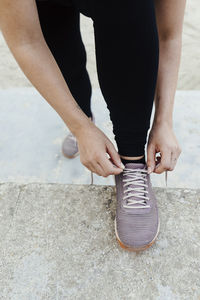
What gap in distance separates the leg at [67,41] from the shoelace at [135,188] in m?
0.34

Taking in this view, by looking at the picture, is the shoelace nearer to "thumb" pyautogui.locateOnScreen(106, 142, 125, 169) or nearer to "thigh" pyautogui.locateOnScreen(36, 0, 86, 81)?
"thumb" pyautogui.locateOnScreen(106, 142, 125, 169)

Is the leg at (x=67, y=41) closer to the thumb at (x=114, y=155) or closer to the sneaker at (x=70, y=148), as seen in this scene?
the sneaker at (x=70, y=148)

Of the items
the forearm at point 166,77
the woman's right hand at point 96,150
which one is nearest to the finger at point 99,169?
the woman's right hand at point 96,150

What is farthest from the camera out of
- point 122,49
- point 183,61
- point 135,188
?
point 183,61

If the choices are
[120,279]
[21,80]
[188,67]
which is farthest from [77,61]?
[188,67]

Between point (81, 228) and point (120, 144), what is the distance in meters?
0.29

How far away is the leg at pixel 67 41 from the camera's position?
69 cm

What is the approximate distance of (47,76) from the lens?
59 centimetres

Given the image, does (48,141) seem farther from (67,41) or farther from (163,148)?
(163,148)

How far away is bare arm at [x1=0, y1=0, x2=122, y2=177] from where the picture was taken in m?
0.51

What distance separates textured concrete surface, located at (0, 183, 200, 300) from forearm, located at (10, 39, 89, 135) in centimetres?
31

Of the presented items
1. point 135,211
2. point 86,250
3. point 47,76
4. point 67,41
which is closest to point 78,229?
point 86,250

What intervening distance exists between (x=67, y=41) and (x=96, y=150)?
0.35 metres

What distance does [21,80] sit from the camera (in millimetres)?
1877
